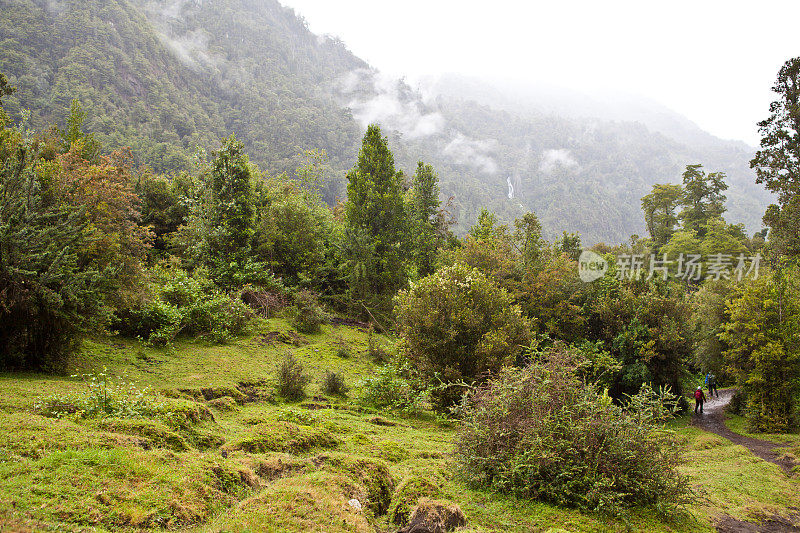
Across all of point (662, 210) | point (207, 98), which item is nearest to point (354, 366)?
point (662, 210)

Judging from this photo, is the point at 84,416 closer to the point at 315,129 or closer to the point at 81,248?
the point at 81,248

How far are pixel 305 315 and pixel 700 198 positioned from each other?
51.3m

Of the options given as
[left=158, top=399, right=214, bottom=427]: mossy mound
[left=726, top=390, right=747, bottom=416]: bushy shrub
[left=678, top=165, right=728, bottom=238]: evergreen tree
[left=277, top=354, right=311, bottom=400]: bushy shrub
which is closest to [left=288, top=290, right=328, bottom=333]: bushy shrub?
[left=277, top=354, right=311, bottom=400]: bushy shrub

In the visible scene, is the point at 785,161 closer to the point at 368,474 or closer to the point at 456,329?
the point at 456,329

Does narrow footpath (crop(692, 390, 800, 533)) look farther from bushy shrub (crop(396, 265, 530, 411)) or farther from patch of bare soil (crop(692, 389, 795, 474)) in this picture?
bushy shrub (crop(396, 265, 530, 411))

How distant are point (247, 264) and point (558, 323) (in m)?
16.3

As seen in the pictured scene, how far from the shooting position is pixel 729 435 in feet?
62.2

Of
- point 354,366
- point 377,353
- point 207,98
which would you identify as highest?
point 207,98

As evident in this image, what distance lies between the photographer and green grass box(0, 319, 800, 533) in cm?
353

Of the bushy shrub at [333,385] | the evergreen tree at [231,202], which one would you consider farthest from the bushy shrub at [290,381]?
the evergreen tree at [231,202]

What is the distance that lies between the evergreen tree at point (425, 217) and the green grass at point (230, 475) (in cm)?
2182

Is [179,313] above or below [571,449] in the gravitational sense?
below

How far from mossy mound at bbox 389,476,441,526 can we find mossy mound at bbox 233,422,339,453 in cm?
160

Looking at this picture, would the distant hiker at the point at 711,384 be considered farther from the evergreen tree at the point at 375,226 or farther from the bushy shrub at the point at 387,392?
the bushy shrub at the point at 387,392
